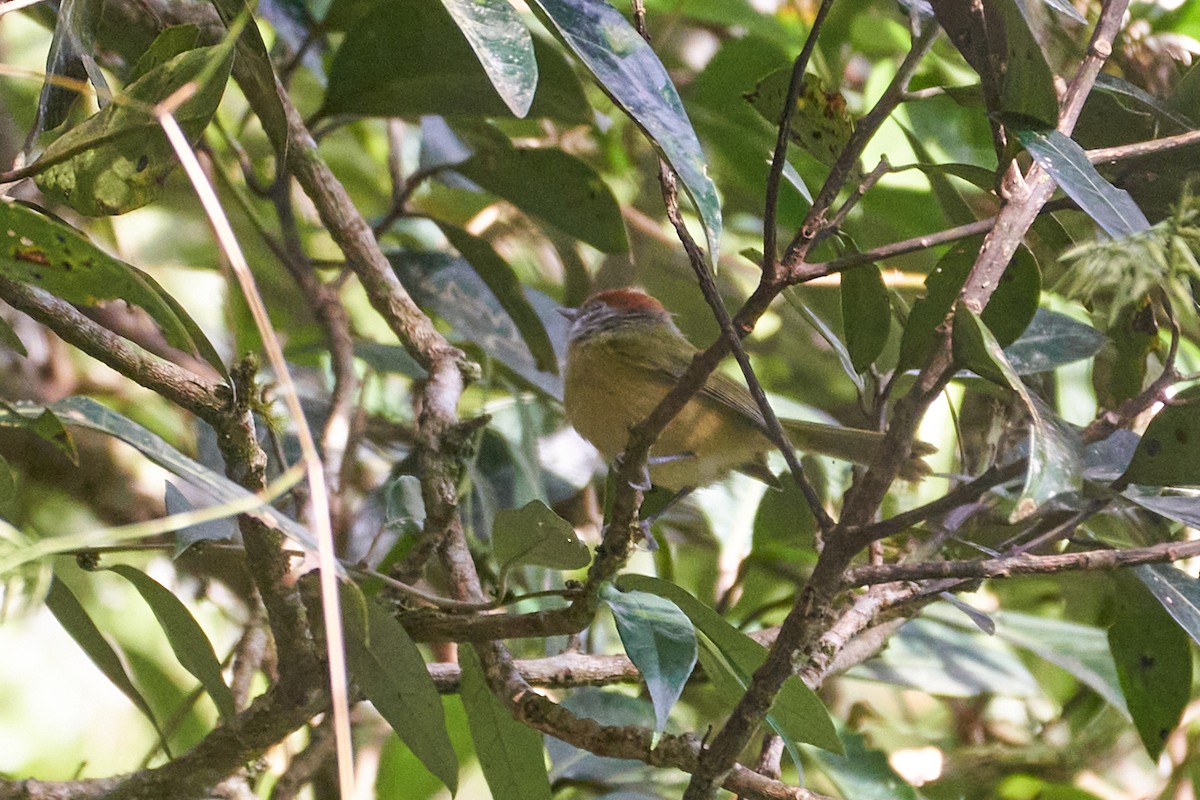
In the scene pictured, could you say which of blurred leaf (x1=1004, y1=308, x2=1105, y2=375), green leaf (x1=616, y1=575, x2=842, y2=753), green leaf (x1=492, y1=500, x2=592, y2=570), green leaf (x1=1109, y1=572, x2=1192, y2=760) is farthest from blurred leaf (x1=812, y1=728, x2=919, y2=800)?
green leaf (x1=492, y1=500, x2=592, y2=570)

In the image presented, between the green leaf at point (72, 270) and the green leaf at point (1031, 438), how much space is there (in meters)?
0.87

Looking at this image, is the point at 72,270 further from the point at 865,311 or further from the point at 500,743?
the point at 865,311

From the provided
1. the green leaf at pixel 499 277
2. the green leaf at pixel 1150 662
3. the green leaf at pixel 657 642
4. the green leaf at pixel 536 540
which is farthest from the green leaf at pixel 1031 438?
the green leaf at pixel 499 277

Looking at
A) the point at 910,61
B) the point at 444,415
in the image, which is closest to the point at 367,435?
the point at 444,415

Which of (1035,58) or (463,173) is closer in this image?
(1035,58)

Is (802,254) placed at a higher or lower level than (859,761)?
higher

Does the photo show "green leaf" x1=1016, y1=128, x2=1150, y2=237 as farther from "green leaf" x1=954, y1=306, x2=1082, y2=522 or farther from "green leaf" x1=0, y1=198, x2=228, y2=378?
"green leaf" x1=0, y1=198, x2=228, y2=378

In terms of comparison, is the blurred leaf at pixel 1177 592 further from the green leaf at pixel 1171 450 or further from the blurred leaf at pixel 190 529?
the blurred leaf at pixel 190 529

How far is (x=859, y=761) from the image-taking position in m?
2.22

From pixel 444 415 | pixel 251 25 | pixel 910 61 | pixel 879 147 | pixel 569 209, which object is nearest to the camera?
pixel 910 61

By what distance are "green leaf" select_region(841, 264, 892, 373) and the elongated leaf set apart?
2.87ft

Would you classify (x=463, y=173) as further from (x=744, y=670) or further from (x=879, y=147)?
(x=744, y=670)

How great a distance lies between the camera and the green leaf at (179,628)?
1.57 m

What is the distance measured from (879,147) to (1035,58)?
1.56 metres
